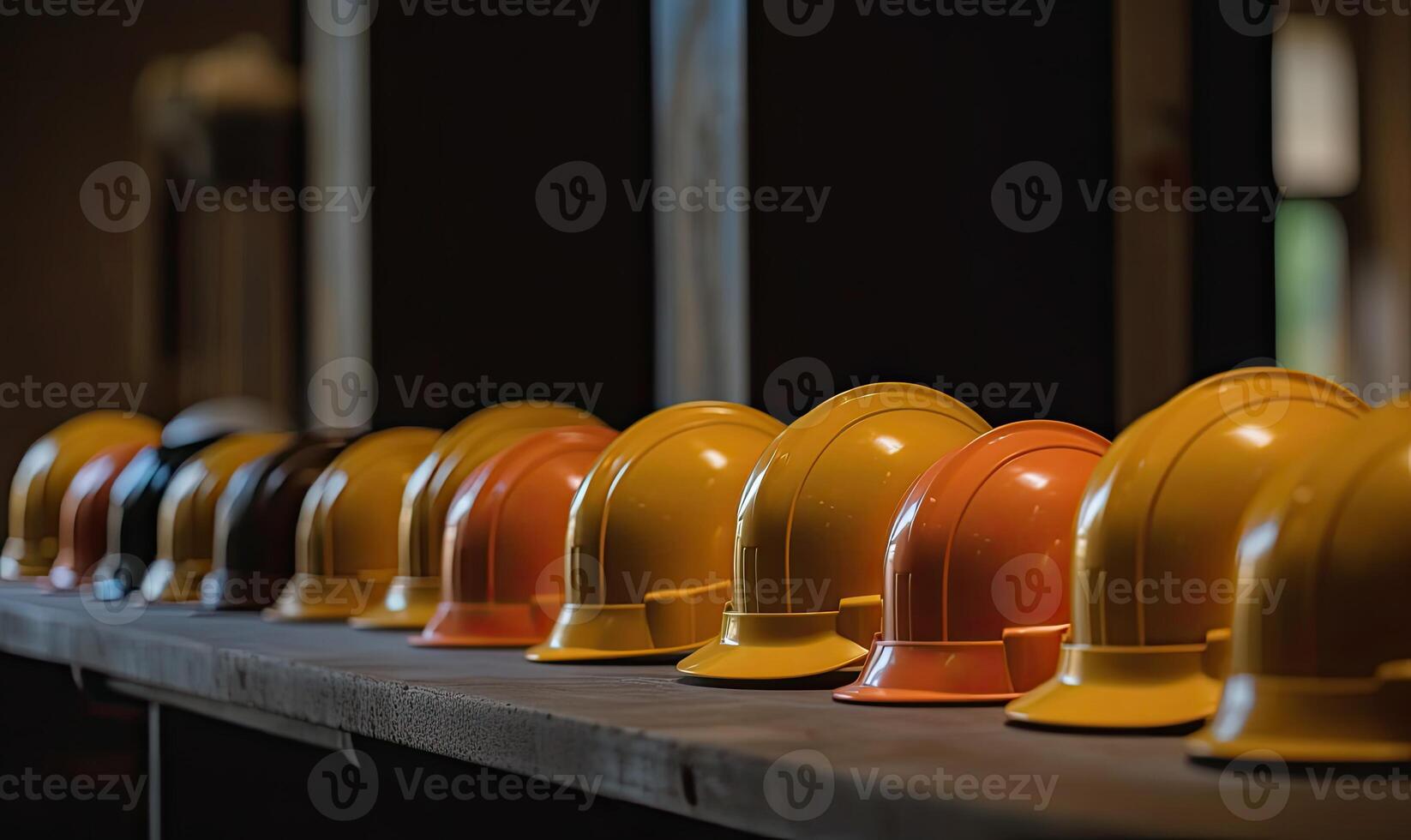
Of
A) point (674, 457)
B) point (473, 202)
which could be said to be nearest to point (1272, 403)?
point (674, 457)

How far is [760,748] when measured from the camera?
1.96m

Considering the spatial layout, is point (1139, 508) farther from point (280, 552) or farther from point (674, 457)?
point (280, 552)

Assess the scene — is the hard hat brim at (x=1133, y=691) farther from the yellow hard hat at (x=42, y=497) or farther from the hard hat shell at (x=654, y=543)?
the yellow hard hat at (x=42, y=497)

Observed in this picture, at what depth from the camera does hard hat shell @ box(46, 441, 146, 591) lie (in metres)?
5.46

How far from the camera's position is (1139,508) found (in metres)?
2.07

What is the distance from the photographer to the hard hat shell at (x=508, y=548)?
11.3 feet

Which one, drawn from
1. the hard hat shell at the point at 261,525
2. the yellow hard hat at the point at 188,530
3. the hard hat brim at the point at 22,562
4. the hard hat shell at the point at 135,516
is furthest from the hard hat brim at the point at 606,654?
the hard hat brim at the point at 22,562

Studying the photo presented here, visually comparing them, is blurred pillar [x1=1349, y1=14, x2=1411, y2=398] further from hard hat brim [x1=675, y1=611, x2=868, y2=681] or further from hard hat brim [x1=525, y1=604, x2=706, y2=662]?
hard hat brim [x1=675, y1=611, x2=868, y2=681]

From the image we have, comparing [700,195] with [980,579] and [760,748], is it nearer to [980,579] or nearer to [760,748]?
[980,579]

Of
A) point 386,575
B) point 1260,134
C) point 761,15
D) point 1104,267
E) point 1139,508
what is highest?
point 761,15

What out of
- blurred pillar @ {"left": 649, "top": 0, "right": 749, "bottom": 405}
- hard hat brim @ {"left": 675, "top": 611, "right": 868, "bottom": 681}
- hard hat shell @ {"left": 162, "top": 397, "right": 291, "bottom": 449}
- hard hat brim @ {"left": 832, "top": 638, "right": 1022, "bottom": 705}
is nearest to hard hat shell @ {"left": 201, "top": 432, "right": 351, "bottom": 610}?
hard hat shell @ {"left": 162, "top": 397, "right": 291, "bottom": 449}

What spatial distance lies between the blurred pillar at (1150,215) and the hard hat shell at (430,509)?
3.63 feet

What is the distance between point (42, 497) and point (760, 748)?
455cm

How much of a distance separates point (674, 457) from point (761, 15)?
5.52 ft
